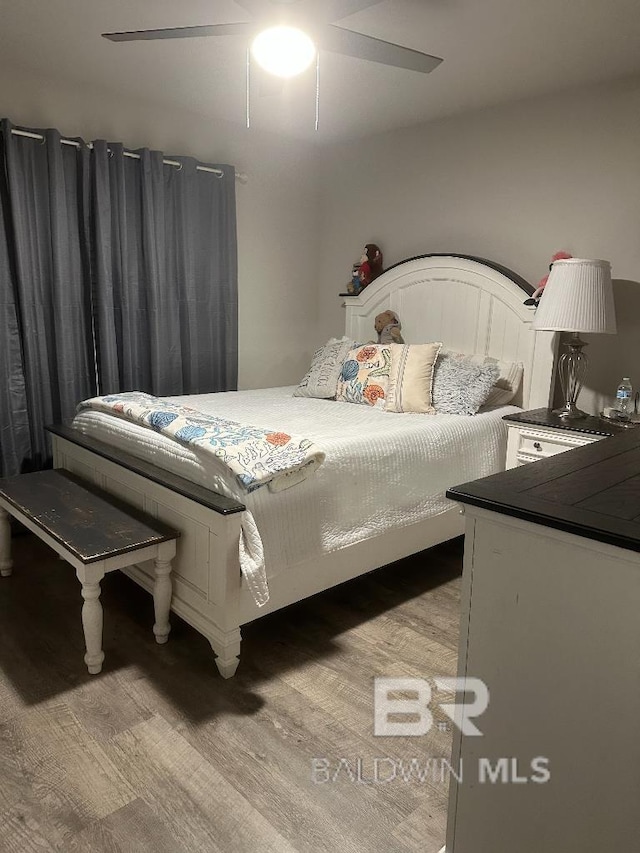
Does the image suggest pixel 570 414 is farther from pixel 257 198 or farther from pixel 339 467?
pixel 257 198

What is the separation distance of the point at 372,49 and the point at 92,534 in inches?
75.8

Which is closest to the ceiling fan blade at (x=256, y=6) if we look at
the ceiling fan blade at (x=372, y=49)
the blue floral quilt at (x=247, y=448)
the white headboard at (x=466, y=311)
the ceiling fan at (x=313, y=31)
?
the ceiling fan at (x=313, y=31)

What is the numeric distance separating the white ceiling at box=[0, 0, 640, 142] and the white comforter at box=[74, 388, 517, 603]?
1.64 meters

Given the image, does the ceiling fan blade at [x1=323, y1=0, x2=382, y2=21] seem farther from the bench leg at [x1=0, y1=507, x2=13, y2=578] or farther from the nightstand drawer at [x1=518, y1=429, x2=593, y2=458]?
the bench leg at [x1=0, y1=507, x2=13, y2=578]

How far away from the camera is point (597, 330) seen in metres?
2.69

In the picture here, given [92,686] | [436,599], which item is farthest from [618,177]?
[92,686]

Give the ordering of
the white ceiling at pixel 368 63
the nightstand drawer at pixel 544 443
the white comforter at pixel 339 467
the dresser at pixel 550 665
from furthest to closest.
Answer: the nightstand drawer at pixel 544 443, the white ceiling at pixel 368 63, the white comforter at pixel 339 467, the dresser at pixel 550 665

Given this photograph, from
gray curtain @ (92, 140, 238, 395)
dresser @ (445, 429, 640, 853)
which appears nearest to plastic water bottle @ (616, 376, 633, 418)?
dresser @ (445, 429, 640, 853)

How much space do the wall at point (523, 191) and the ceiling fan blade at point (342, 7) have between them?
1.77m

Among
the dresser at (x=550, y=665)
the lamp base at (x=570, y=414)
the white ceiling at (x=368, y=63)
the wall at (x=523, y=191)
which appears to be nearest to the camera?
the dresser at (x=550, y=665)

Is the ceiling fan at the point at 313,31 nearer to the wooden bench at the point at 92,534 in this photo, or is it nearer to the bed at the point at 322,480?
the bed at the point at 322,480

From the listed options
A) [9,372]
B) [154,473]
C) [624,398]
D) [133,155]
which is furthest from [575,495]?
[133,155]

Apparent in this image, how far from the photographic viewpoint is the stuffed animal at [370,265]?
409cm

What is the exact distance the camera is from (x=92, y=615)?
2014 millimetres
